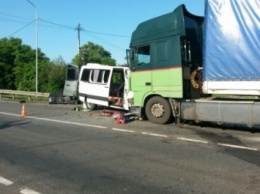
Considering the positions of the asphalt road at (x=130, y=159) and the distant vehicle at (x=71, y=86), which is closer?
the asphalt road at (x=130, y=159)

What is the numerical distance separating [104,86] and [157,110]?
5.03 m

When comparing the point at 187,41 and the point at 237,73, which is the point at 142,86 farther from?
the point at 237,73

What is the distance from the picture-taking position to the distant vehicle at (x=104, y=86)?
1720 centimetres

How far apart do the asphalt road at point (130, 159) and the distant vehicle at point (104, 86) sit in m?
4.60

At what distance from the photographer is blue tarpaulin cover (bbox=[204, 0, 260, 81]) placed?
10.4m

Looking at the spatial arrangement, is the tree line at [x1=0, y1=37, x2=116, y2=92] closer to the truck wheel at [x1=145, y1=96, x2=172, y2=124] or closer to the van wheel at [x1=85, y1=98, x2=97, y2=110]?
the van wheel at [x1=85, y1=98, x2=97, y2=110]

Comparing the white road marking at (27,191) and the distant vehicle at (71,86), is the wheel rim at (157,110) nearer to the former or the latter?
the white road marking at (27,191)

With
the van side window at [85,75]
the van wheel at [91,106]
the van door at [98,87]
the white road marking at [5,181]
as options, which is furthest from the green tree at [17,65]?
the white road marking at [5,181]

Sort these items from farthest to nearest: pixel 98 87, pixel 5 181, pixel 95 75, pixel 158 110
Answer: pixel 95 75 → pixel 98 87 → pixel 158 110 → pixel 5 181

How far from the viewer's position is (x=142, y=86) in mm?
13711

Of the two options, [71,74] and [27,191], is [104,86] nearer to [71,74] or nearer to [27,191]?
[71,74]

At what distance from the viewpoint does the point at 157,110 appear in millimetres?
13289

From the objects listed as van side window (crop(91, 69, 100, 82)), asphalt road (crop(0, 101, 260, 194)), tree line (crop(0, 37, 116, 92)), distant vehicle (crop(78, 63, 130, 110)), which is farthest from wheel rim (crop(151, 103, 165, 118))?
tree line (crop(0, 37, 116, 92))

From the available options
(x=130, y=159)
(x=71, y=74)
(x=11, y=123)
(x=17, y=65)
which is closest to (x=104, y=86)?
(x=11, y=123)
